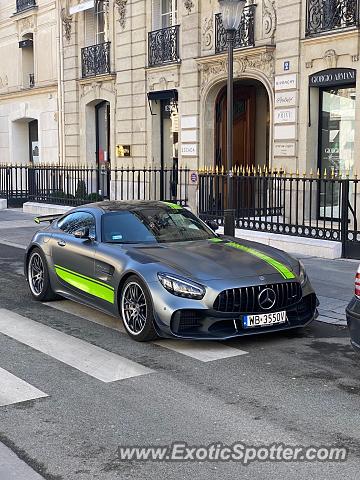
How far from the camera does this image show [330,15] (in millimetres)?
14930

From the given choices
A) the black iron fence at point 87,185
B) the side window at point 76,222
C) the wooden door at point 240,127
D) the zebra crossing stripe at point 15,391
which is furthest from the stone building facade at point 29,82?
the zebra crossing stripe at point 15,391

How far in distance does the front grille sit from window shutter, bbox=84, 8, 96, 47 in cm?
1861

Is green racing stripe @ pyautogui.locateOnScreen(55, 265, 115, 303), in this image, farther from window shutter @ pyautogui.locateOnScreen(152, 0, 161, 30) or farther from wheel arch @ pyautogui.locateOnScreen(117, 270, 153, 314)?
window shutter @ pyautogui.locateOnScreen(152, 0, 161, 30)

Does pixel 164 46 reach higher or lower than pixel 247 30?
higher

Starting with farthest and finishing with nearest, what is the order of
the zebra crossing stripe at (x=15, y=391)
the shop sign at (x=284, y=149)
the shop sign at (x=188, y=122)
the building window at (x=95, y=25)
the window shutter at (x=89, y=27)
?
the window shutter at (x=89, y=27) → the building window at (x=95, y=25) → the shop sign at (x=188, y=122) → the shop sign at (x=284, y=149) → the zebra crossing stripe at (x=15, y=391)

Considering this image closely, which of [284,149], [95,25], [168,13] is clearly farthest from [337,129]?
[95,25]

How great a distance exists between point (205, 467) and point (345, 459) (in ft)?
2.91

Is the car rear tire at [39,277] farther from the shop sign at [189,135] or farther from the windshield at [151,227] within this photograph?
the shop sign at [189,135]

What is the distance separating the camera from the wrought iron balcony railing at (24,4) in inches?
1040

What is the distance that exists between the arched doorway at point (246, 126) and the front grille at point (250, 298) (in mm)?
12368

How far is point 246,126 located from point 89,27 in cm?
768

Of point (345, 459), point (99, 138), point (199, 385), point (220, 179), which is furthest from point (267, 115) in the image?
point (345, 459)

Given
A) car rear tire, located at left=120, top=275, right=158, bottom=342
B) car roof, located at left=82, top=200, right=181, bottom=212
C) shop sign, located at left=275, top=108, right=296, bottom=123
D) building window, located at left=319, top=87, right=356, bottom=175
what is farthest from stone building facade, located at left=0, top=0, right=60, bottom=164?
car rear tire, located at left=120, top=275, right=158, bottom=342

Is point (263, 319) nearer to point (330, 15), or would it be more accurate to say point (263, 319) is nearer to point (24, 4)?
point (330, 15)
